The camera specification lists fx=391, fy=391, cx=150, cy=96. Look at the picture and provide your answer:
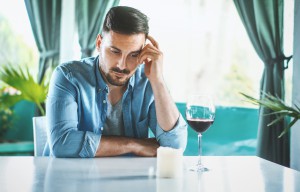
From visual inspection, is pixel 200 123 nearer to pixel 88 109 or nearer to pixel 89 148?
pixel 89 148

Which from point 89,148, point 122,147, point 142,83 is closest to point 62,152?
point 89,148

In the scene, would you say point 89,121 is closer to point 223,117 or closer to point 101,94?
point 101,94

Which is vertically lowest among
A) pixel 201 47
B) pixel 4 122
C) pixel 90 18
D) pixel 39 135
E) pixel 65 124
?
pixel 4 122

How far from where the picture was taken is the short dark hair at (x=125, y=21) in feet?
6.20

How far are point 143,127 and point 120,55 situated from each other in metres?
0.39

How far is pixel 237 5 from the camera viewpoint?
143 inches

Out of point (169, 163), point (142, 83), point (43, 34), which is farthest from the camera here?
point (43, 34)

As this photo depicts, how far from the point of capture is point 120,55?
6.15 feet

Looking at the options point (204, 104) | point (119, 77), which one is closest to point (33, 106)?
point (119, 77)

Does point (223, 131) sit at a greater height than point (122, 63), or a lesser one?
lesser

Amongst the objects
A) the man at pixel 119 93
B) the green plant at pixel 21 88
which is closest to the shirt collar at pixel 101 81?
the man at pixel 119 93

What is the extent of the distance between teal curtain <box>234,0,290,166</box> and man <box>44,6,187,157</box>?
5.73 ft

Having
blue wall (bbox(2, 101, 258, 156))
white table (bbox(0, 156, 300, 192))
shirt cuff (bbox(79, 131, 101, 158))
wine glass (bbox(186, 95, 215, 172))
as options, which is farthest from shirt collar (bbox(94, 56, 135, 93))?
blue wall (bbox(2, 101, 258, 156))

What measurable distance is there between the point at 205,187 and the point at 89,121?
0.93 m
